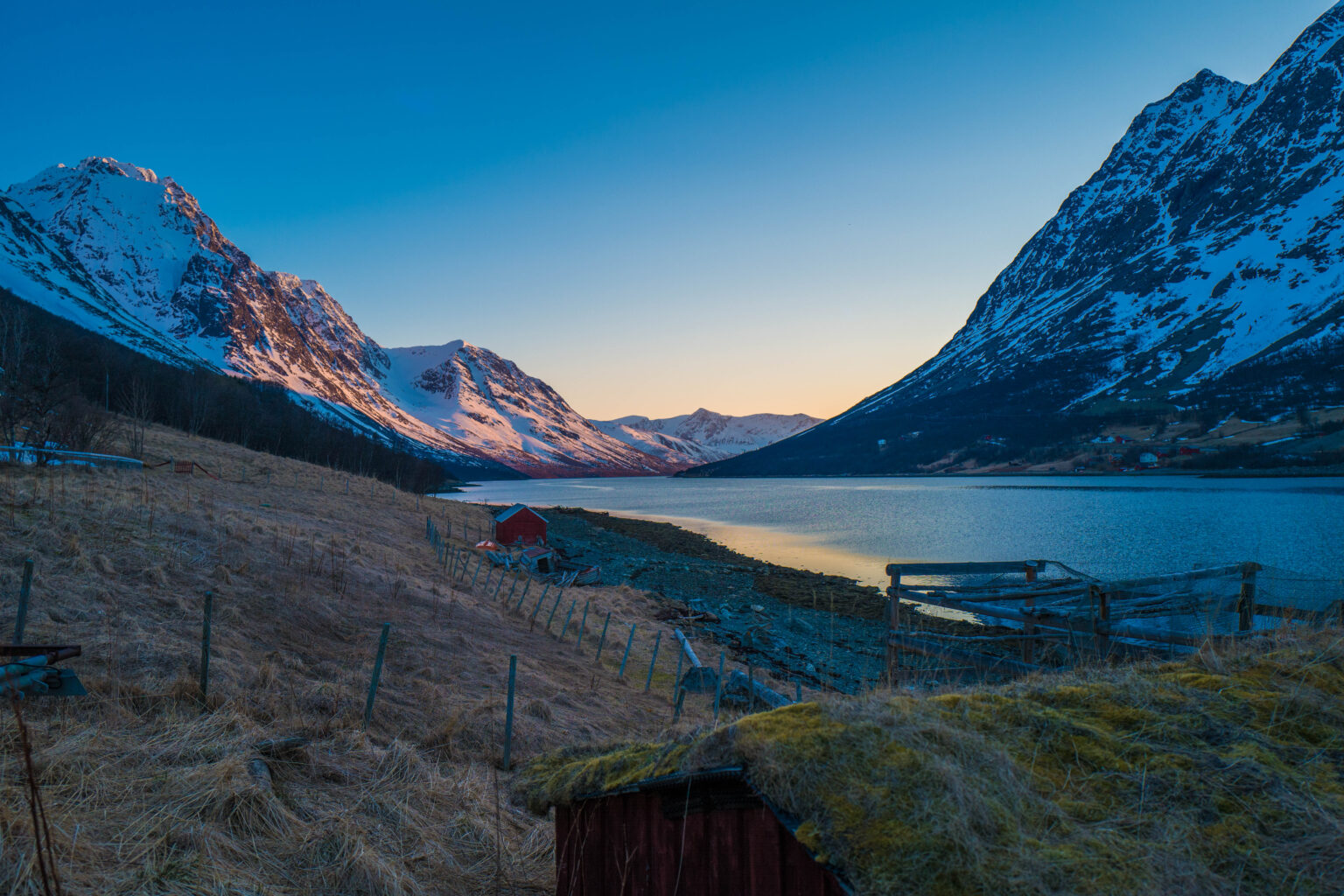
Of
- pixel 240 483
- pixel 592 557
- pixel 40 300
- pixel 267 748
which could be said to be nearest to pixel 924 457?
pixel 592 557

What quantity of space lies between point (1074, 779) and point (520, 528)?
41932mm

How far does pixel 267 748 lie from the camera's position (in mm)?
6715

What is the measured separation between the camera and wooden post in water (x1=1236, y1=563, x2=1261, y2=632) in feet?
29.2

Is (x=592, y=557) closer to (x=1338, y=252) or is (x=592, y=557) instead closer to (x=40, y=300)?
(x=40, y=300)

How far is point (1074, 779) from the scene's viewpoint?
9.45 feet

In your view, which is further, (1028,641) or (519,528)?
(519,528)

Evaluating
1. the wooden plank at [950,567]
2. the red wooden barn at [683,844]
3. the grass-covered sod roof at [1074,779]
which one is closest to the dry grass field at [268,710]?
the red wooden barn at [683,844]

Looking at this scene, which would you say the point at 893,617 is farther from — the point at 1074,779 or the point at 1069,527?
the point at 1069,527

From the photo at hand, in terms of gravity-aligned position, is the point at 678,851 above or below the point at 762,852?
below

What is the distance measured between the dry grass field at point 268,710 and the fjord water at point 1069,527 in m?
28.9

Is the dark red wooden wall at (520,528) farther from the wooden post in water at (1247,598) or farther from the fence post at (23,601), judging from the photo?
the wooden post in water at (1247,598)

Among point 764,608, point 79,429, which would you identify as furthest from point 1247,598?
point 79,429

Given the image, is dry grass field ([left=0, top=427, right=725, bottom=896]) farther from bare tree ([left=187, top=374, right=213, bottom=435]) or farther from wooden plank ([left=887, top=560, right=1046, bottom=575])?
bare tree ([left=187, top=374, right=213, bottom=435])

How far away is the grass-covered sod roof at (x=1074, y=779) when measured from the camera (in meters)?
2.37
